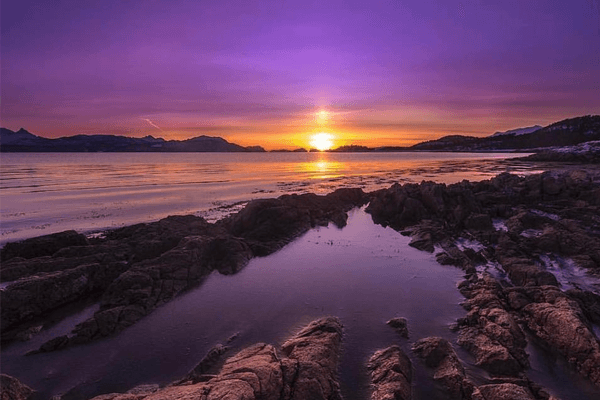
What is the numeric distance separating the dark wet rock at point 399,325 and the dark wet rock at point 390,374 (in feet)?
6.09

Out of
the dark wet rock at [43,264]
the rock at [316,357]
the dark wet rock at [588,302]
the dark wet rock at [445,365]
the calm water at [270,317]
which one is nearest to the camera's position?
the rock at [316,357]

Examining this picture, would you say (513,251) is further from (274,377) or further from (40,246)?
(40,246)

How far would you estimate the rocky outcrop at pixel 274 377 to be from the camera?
318 inches

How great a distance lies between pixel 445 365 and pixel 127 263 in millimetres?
18549

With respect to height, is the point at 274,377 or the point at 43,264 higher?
the point at 274,377

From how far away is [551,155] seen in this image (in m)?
131

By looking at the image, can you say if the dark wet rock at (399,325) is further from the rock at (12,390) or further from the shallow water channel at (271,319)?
the rock at (12,390)

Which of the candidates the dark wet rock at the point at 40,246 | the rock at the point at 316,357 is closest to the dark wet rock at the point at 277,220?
the dark wet rock at the point at 40,246

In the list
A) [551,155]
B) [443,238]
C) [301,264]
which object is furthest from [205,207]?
[551,155]

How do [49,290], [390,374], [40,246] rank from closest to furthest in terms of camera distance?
[390,374], [49,290], [40,246]

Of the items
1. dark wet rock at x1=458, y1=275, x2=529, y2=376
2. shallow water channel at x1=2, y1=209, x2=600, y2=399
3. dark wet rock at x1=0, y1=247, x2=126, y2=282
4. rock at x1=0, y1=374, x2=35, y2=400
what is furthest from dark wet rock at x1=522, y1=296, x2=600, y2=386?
dark wet rock at x1=0, y1=247, x2=126, y2=282

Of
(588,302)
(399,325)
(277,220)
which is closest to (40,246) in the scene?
(277,220)

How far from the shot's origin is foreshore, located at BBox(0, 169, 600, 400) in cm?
1004

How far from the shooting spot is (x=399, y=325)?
14156mm
